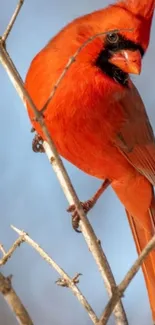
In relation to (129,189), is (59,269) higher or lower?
lower

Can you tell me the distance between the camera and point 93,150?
1.57 meters

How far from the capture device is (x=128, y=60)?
59.3 inches

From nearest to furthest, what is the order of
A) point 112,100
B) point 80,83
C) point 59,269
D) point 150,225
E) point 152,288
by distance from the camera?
point 59,269, point 80,83, point 112,100, point 152,288, point 150,225

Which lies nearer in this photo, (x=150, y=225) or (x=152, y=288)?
(x=152, y=288)

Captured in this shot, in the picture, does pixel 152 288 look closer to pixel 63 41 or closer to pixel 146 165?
pixel 146 165

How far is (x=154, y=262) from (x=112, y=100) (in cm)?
48

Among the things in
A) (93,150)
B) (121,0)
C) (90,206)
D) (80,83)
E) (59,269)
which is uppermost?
(121,0)

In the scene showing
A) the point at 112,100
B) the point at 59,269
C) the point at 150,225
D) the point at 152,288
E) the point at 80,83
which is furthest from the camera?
the point at 150,225

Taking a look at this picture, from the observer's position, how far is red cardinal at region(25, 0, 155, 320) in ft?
4.78

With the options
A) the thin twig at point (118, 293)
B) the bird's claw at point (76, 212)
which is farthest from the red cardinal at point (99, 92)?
the thin twig at point (118, 293)

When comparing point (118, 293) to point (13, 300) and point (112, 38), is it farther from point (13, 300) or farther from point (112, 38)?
point (112, 38)

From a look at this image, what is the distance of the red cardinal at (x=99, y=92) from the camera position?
1.46 m

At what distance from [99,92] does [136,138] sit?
32 centimetres

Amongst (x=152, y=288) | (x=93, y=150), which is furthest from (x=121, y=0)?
(x=152, y=288)
